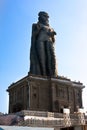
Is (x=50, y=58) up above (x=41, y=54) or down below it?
below

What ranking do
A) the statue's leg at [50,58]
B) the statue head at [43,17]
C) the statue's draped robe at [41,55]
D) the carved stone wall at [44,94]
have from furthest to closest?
the statue head at [43,17], the statue's leg at [50,58], the statue's draped robe at [41,55], the carved stone wall at [44,94]

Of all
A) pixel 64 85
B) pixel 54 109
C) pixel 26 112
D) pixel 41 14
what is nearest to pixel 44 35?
pixel 41 14

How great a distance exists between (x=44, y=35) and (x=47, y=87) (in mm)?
10459

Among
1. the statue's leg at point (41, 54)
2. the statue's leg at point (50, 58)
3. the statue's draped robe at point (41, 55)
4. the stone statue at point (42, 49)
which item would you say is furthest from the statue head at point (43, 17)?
the statue's leg at point (50, 58)

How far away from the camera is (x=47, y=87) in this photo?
1887 inches

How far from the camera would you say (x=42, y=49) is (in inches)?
2057

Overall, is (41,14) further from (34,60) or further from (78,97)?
(78,97)

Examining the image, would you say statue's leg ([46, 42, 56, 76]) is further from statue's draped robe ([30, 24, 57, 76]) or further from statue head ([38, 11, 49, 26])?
statue head ([38, 11, 49, 26])

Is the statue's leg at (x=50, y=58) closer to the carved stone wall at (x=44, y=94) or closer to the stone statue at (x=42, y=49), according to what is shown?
the stone statue at (x=42, y=49)

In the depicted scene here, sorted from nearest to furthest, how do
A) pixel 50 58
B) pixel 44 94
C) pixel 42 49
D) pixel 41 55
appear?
pixel 44 94 < pixel 41 55 < pixel 50 58 < pixel 42 49

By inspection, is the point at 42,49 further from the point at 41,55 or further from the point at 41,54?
the point at 41,55

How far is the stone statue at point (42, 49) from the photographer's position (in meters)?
51.2

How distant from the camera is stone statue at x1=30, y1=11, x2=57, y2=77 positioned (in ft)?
168

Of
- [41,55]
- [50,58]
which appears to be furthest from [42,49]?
[50,58]
